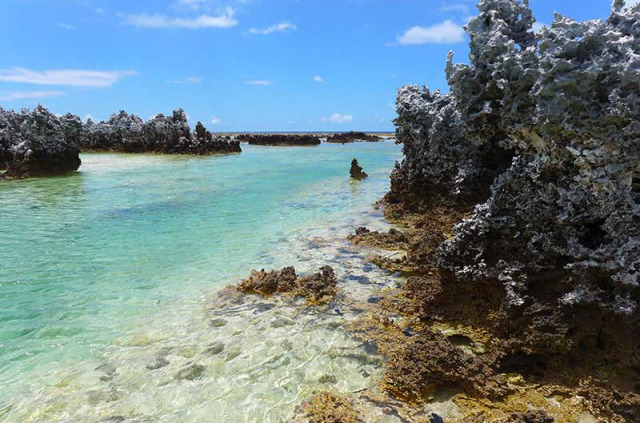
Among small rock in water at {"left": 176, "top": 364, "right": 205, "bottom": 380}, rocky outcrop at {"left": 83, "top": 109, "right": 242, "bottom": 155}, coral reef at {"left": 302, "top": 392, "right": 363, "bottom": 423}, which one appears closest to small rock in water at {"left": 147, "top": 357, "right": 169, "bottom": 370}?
small rock in water at {"left": 176, "top": 364, "right": 205, "bottom": 380}

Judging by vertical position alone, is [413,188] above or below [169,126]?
below

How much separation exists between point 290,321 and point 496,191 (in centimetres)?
384

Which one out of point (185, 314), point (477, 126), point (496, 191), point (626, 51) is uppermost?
point (626, 51)

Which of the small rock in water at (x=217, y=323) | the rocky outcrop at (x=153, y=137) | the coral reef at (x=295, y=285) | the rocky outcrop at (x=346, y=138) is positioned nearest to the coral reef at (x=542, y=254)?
the coral reef at (x=295, y=285)

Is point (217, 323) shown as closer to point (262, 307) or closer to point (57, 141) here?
point (262, 307)

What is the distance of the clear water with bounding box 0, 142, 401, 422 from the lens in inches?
180

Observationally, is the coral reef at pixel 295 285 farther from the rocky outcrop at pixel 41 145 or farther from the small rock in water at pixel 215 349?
the rocky outcrop at pixel 41 145

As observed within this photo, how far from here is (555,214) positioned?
5.32 metres

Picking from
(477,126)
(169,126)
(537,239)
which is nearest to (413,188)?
(477,126)

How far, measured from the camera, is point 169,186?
22.6 m

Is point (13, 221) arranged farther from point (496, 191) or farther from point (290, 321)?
point (496, 191)

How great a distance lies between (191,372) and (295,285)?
2.97 metres

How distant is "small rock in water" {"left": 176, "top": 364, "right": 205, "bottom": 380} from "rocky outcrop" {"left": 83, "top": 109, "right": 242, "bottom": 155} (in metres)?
46.4

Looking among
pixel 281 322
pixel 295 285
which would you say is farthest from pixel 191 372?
pixel 295 285
